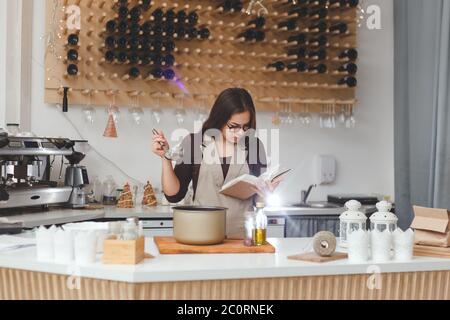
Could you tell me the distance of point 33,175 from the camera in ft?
13.5

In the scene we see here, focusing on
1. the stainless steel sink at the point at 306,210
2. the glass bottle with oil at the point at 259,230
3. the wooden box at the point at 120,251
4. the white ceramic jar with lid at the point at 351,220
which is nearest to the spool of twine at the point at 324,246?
the white ceramic jar with lid at the point at 351,220

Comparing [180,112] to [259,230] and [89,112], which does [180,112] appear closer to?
[89,112]

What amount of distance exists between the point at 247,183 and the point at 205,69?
2.36 m

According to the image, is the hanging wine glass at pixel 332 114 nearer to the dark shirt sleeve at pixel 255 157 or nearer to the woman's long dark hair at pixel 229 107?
the dark shirt sleeve at pixel 255 157

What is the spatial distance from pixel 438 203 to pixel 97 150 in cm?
269

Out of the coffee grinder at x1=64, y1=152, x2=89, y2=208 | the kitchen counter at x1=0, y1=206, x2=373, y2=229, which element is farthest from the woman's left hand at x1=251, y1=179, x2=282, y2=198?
the coffee grinder at x1=64, y1=152, x2=89, y2=208

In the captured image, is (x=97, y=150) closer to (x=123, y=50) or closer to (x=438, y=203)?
(x=123, y=50)

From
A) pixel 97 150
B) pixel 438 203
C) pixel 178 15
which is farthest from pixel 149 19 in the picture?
pixel 438 203

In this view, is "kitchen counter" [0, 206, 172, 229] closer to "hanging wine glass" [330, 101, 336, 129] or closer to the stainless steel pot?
the stainless steel pot

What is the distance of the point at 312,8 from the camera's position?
523 cm

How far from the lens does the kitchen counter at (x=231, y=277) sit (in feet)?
7.07

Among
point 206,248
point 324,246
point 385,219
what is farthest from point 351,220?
point 206,248

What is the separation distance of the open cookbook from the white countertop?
40 centimetres

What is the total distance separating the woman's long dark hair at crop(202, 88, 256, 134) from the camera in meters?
3.30
